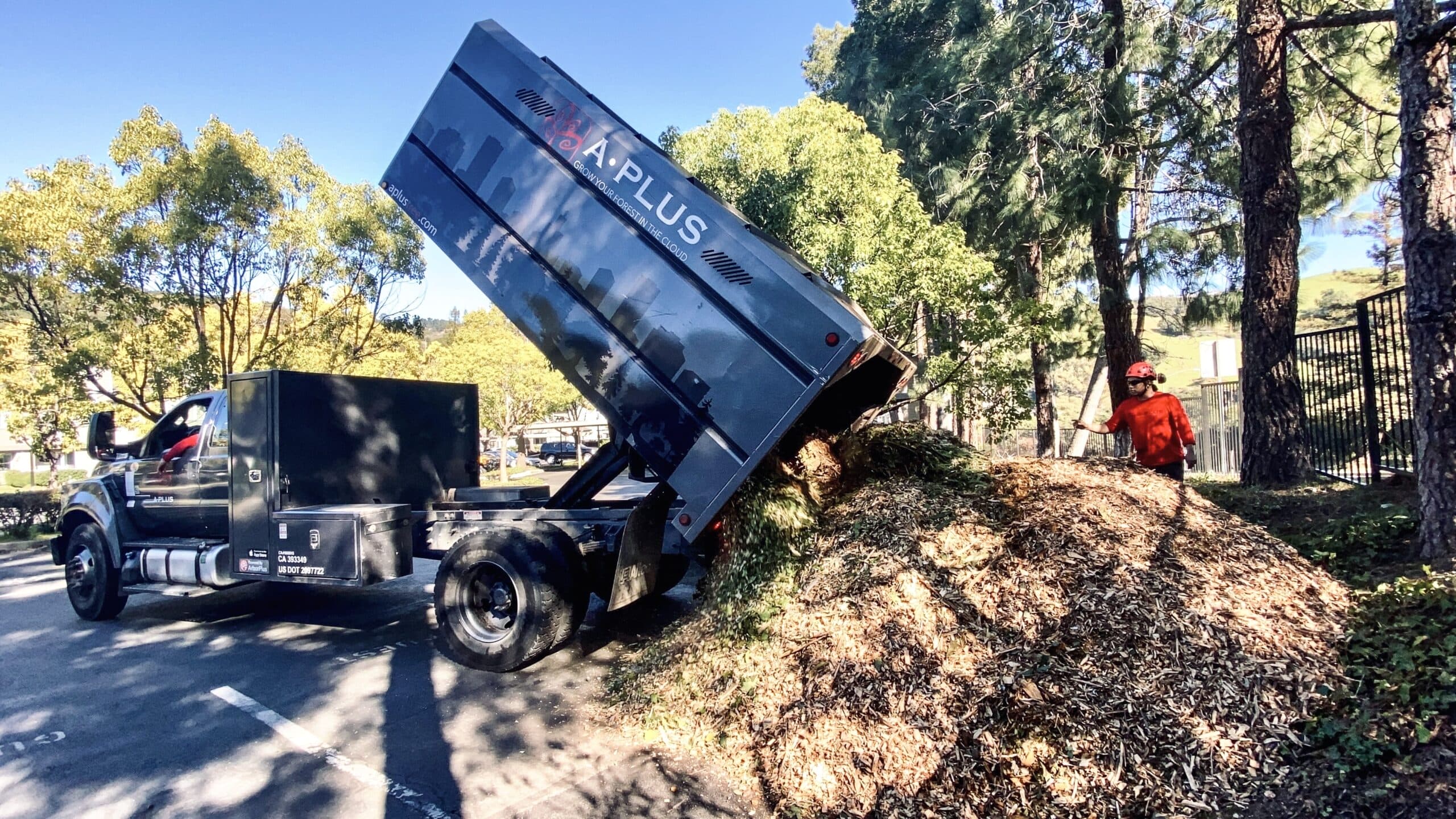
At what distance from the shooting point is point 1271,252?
24.4 ft

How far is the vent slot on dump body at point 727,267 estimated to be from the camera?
16.0 ft

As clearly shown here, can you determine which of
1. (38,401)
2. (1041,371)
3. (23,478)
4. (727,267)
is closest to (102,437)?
(727,267)

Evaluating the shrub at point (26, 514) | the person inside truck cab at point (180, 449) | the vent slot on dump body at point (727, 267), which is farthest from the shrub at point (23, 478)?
the vent slot on dump body at point (727, 267)

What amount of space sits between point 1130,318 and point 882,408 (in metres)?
8.73

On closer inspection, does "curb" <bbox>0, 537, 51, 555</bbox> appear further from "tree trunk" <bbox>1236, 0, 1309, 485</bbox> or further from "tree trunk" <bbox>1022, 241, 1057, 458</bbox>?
"tree trunk" <bbox>1236, 0, 1309, 485</bbox>

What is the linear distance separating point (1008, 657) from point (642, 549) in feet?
8.63

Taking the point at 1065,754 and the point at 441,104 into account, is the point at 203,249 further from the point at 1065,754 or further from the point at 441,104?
the point at 1065,754

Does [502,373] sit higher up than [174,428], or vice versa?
[502,373]

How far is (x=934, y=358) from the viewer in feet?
34.4

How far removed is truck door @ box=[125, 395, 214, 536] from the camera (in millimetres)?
7477

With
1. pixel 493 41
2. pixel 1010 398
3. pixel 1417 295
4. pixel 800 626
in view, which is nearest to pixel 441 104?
pixel 493 41

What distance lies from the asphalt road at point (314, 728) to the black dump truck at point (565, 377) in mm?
562

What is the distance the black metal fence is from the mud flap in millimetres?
5852

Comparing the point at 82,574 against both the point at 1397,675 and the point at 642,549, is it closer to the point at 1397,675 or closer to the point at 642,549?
the point at 642,549
